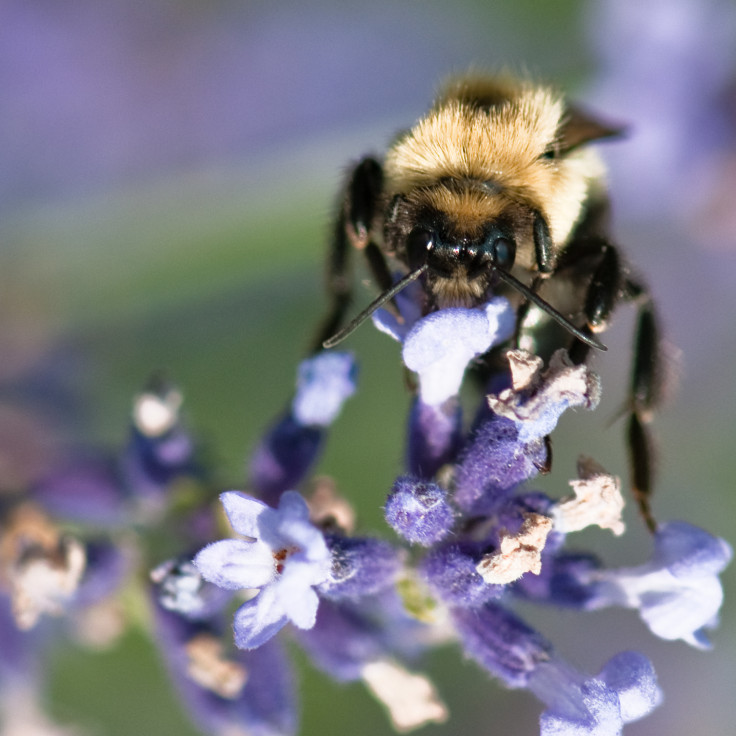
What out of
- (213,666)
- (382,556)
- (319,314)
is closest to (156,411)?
(213,666)

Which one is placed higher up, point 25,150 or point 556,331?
point 25,150

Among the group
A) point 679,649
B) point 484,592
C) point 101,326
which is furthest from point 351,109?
point 484,592

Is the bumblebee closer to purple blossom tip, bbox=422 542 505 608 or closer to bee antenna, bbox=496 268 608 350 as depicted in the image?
bee antenna, bbox=496 268 608 350

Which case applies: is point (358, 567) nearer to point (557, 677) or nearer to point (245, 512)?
point (245, 512)

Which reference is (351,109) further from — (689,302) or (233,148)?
(689,302)

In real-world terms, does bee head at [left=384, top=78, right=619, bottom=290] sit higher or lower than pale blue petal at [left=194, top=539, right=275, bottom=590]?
higher

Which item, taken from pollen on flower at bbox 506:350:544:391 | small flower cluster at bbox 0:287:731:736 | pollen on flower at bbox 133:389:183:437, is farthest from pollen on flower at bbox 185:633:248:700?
pollen on flower at bbox 506:350:544:391

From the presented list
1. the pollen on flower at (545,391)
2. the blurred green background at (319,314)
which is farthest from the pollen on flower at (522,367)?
the blurred green background at (319,314)
